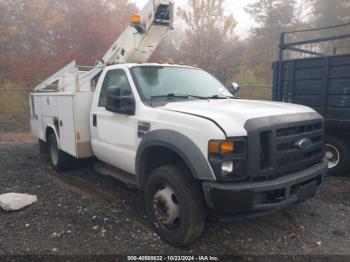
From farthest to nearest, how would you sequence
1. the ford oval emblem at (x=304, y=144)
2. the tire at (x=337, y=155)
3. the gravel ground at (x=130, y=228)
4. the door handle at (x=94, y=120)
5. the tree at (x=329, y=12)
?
the tree at (x=329, y=12), the tire at (x=337, y=155), the door handle at (x=94, y=120), the gravel ground at (x=130, y=228), the ford oval emblem at (x=304, y=144)

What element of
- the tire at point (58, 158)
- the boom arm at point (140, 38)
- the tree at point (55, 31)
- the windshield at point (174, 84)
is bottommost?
the tire at point (58, 158)

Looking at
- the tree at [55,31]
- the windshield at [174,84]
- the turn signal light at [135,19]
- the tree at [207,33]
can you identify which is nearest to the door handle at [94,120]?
the windshield at [174,84]

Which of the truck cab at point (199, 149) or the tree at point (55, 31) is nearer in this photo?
the truck cab at point (199, 149)

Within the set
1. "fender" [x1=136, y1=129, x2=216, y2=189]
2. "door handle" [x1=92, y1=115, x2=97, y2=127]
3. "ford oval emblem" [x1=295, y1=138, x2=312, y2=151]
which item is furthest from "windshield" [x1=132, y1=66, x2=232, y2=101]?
"ford oval emblem" [x1=295, y1=138, x2=312, y2=151]

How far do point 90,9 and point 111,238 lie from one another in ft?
53.2

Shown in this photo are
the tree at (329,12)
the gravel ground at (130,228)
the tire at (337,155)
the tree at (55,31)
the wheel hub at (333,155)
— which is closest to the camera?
the gravel ground at (130,228)

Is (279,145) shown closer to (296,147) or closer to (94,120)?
(296,147)

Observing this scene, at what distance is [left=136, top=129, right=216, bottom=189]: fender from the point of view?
117 inches

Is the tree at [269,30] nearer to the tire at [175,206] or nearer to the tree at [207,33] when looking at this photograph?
the tree at [207,33]

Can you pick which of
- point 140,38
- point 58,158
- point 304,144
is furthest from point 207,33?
point 304,144

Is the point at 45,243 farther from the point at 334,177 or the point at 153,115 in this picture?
the point at 334,177

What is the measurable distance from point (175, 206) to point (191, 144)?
742 millimetres

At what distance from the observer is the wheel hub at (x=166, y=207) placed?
3.35 metres

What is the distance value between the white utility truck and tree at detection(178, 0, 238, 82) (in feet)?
51.3
